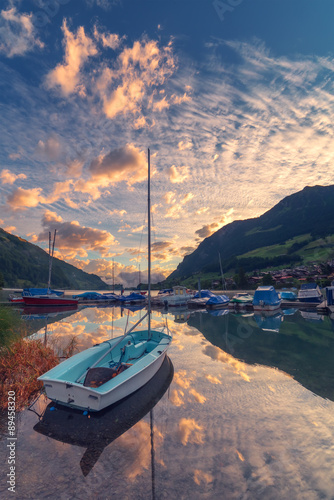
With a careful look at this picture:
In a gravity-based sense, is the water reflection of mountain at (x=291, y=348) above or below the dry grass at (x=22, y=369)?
below

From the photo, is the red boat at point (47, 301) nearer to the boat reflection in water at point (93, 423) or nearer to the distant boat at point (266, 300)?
the distant boat at point (266, 300)

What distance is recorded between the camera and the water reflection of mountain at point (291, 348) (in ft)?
46.0

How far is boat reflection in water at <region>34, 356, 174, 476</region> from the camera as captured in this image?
24.9 feet

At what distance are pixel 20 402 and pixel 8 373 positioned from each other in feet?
7.89

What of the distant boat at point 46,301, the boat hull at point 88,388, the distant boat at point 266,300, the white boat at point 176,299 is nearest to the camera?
the boat hull at point 88,388

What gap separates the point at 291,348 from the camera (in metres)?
20.2

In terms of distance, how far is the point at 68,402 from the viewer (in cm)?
898

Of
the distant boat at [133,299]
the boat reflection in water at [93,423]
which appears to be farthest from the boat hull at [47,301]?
the boat reflection in water at [93,423]

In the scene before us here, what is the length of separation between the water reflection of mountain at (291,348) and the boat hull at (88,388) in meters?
8.74

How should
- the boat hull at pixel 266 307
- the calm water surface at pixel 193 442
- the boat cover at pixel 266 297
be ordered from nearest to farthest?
1. the calm water surface at pixel 193 442
2. the boat hull at pixel 266 307
3. the boat cover at pixel 266 297

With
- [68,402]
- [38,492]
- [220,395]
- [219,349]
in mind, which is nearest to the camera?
[38,492]

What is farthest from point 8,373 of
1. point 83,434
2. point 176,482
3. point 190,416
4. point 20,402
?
point 176,482

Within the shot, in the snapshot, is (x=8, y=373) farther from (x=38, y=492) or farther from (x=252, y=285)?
(x=252, y=285)

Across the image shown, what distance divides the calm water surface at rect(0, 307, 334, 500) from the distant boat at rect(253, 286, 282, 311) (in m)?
32.1
